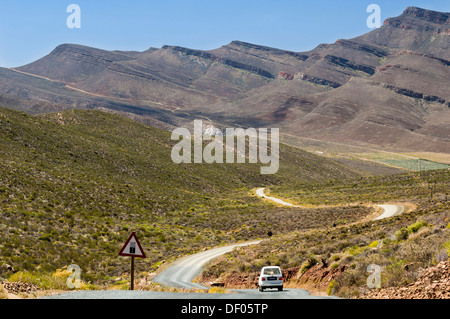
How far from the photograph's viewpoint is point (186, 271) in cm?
2953

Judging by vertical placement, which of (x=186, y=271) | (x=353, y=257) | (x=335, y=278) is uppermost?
(x=353, y=257)

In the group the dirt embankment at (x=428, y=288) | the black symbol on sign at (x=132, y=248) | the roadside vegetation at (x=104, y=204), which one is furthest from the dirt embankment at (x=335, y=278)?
the roadside vegetation at (x=104, y=204)

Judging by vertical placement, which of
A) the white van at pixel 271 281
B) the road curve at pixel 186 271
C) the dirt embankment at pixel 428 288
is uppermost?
the dirt embankment at pixel 428 288

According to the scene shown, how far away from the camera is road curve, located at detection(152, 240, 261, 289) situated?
959 inches

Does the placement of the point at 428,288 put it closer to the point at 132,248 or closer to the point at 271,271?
the point at 271,271

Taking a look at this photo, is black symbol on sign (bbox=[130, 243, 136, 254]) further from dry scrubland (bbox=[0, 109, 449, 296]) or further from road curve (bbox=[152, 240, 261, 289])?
road curve (bbox=[152, 240, 261, 289])

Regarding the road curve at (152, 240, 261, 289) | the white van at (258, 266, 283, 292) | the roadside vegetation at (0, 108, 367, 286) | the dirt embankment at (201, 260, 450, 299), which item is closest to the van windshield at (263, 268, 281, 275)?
the white van at (258, 266, 283, 292)

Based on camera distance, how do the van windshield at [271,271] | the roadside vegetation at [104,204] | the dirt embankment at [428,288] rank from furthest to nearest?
the roadside vegetation at [104,204], the van windshield at [271,271], the dirt embankment at [428,288]

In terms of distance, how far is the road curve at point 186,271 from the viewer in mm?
24370

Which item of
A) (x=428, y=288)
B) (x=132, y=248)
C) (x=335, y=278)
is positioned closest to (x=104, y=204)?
(x=132, y=248)

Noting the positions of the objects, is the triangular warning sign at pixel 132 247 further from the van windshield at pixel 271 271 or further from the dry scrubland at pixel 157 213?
the van windshield at pixel 271 271

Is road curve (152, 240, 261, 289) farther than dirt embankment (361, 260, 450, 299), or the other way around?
road curve (152, 240, 261, 289)
